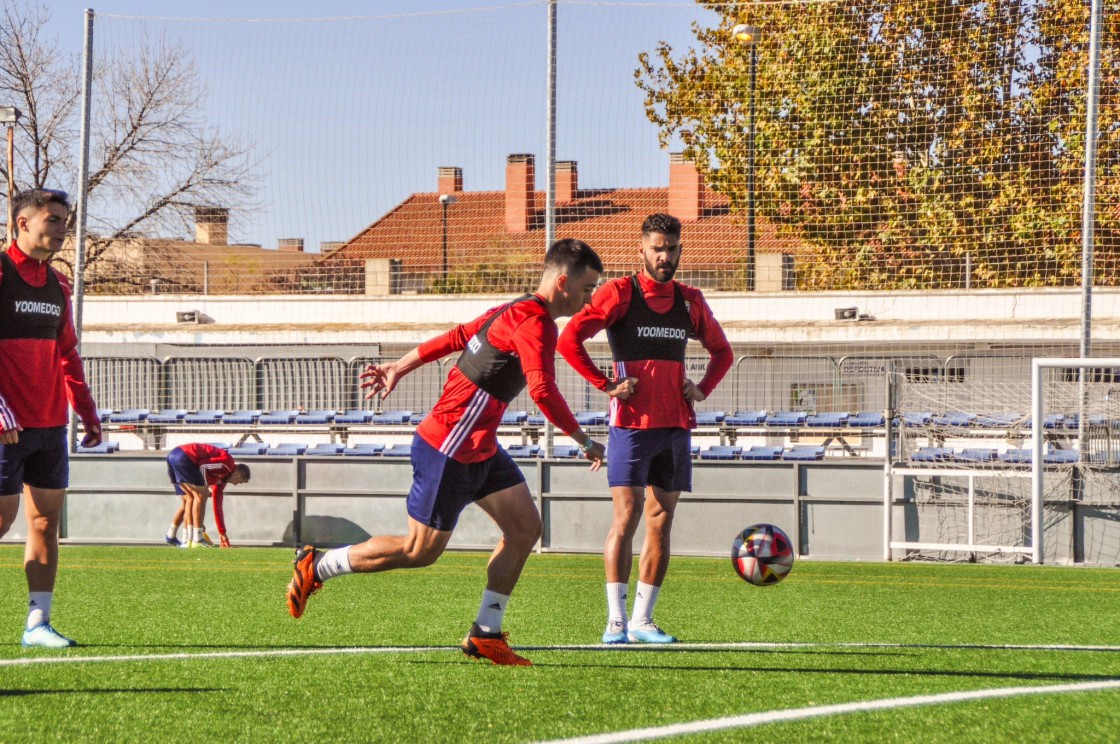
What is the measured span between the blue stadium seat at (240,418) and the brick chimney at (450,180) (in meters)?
4.79

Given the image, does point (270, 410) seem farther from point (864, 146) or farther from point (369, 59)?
point (864, 146)

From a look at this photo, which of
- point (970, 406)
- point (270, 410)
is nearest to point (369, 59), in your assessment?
point (270, 410)

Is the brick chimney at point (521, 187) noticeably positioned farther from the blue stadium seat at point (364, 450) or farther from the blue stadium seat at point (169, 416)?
the blue stadium seat at point (169, 416)

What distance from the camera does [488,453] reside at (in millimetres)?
5328

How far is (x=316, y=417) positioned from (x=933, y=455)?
8315 millimetres

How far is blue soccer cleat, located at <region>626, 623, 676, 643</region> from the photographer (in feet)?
20.5

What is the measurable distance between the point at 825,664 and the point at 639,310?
1935 mm

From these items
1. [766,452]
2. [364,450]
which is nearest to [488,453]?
[766,452]

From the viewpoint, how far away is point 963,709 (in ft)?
14.3

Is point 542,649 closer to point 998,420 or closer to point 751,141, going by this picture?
point 998,420

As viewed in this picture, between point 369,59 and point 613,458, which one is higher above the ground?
point 369,59

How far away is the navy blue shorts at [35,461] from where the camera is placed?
18.7 feet

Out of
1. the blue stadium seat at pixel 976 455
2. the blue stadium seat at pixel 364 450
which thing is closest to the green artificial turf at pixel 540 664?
the blue stadium seat at pixel 976 455

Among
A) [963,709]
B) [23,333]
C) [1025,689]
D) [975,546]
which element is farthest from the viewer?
[975,546]
